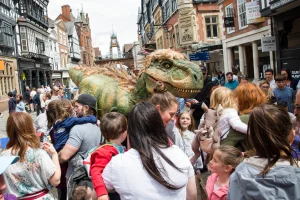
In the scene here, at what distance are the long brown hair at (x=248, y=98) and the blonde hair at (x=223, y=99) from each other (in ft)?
0.33

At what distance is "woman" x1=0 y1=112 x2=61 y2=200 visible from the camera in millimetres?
2547

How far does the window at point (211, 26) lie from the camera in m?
25.3

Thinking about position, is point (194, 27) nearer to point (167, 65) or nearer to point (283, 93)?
point (283, 93)

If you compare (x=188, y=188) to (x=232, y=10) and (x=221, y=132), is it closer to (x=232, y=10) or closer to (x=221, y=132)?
(x=221, y=132)

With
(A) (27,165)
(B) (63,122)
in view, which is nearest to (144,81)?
(B) (63,122)

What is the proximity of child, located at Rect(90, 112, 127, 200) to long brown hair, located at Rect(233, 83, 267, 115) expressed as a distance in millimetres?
1439

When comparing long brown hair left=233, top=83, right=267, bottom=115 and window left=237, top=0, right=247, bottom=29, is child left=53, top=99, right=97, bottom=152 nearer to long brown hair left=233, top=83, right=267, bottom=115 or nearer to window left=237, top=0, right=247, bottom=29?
long brown hair left=233, top=83, right=267, bottom=115

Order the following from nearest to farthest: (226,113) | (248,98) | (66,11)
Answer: (226,113), (248,98), (66,11)

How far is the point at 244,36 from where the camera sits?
17.6 metres

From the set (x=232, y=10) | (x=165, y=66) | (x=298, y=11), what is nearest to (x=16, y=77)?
(x=232, y=10)

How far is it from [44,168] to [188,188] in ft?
3.96

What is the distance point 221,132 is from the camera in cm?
315

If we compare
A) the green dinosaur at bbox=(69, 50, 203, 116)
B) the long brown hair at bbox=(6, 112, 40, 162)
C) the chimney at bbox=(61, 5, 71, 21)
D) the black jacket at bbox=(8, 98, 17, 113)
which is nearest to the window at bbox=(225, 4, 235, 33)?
the black jacket at bbox=(8, 98, 17, 113)

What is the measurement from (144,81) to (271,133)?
2.92 m
